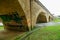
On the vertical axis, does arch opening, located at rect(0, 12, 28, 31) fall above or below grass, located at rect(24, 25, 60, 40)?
above

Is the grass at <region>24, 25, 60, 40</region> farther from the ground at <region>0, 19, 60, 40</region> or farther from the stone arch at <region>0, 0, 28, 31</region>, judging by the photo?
the stone arch at <region>0, 0, 28, 31</region>

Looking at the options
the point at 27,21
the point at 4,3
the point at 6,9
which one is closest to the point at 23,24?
the point at 27,21

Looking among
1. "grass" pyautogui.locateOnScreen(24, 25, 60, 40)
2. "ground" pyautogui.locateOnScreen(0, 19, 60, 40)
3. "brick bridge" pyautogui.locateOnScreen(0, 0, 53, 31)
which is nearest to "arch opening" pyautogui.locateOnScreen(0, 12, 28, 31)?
"brick bridge" pyautogui.locateOnScreen(0, 0, 53, 31)

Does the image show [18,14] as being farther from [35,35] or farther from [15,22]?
[35,35]

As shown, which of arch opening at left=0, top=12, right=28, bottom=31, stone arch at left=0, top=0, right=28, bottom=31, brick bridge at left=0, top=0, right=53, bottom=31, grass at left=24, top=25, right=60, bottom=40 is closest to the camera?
grass at left=24, top=25, right=60, bottom=40

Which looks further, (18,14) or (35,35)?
(18,14)

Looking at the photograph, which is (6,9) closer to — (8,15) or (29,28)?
(8,15)

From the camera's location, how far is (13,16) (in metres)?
9.50

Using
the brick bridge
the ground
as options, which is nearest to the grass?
the ground

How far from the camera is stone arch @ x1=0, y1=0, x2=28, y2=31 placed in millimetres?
7532

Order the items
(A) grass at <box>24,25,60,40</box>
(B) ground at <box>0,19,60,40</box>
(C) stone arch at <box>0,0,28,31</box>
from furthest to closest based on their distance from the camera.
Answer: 1. (C) stone arch at <box>0,0,28,31</box>
2. (B) ground at <box>0,19,60,40</box>
3. (A) grass at <box>24,25,60,40</box>

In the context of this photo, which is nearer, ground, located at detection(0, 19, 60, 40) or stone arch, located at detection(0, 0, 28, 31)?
ground, located at detection(0, 19, 60, 40)

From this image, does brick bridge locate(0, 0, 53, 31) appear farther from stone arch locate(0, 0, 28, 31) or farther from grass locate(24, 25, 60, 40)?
grass locate(24, 25, 60, 40)

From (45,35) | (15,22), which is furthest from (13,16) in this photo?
(45,35)
